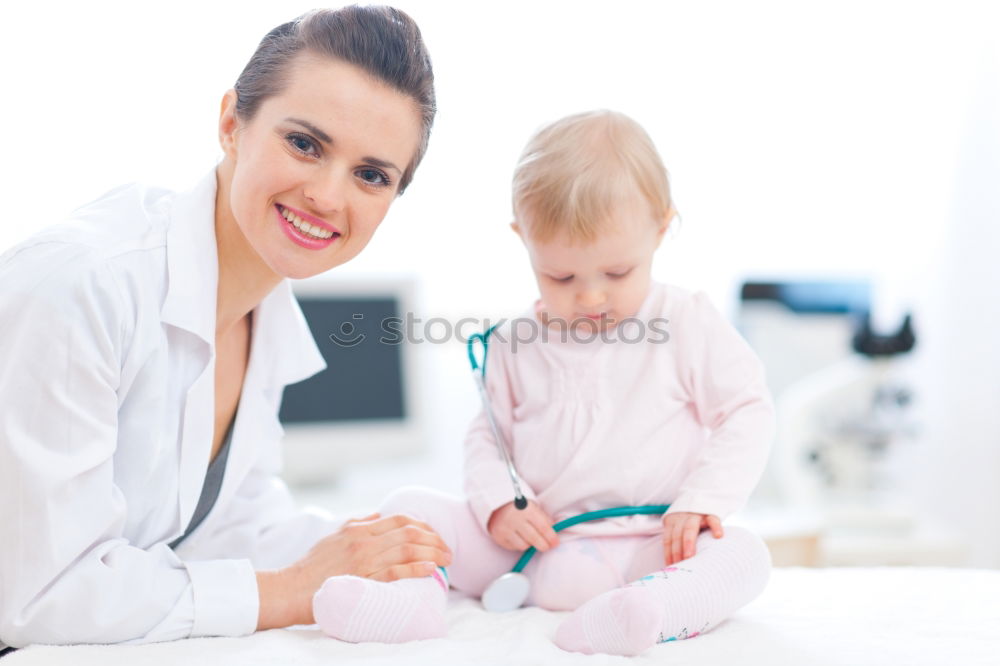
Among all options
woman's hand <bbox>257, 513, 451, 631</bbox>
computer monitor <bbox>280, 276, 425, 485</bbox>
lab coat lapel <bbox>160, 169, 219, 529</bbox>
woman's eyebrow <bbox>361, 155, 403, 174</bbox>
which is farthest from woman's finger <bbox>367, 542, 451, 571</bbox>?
computer monitor <bbox>280, 276, 425, 485</bbox>

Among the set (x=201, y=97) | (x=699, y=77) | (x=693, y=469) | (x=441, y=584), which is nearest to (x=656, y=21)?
(x=699, y=77)

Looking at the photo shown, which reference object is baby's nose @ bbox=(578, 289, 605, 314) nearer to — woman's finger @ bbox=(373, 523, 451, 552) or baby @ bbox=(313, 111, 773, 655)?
baby @ bbox=(313, 111, 773, 655)

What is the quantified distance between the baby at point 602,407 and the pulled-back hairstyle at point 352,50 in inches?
8.1

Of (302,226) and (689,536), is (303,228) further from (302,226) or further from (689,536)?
(689,536)

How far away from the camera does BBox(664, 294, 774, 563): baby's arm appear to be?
45.6 inches

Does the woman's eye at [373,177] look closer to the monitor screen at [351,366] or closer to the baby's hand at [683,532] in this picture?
the baby's hand at [683,532]

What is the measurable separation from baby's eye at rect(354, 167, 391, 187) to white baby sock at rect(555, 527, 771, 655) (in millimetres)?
578

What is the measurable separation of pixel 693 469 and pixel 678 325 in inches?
7.9

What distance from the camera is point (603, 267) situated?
1220 mm

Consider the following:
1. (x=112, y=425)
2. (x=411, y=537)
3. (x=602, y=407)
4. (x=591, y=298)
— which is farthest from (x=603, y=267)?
(x=112, y=425)

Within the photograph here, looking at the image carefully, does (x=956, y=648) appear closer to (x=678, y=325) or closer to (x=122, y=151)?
(x=678, y=325)

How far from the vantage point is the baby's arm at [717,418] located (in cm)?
116

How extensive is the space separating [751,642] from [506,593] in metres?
0.32

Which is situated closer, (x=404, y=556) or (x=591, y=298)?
(x=404, y=556)
